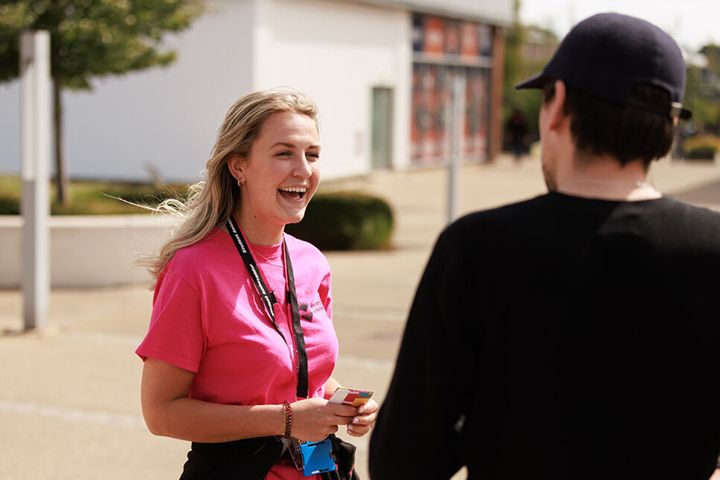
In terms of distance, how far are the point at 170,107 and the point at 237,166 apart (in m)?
21.3

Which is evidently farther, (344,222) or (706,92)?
(706,92)

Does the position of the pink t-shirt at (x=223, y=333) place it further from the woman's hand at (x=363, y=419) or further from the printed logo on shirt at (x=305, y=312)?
the woman's hand at (x=363, y=419)

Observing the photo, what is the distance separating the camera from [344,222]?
14883 millimetres

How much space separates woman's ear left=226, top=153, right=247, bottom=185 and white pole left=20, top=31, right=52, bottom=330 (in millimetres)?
6536

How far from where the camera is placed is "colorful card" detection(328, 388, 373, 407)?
2692 millimetres

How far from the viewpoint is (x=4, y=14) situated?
528 inches

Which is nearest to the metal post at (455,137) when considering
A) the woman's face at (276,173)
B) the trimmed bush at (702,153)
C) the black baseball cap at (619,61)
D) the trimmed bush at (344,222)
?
the trimmed bush at (344,222)

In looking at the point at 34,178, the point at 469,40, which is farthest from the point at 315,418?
the point at 469,40

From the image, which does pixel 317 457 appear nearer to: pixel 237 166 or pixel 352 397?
pixel 352 397

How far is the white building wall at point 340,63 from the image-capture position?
2419cm

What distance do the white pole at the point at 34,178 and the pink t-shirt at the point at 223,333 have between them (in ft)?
21.5

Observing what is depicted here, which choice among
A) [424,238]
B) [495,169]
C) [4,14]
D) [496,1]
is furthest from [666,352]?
[496,1]

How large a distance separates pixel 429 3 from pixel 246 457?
99.9 feet

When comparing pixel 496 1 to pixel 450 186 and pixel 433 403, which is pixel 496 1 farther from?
pixel 433 403
